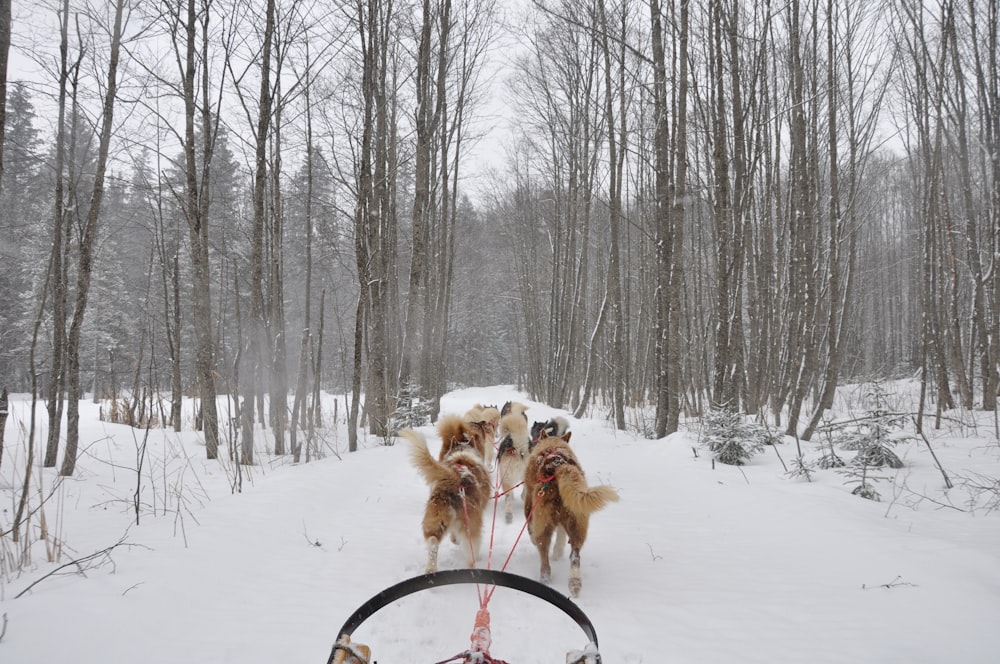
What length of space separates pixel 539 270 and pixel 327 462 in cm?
2402

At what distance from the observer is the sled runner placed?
1.66 metres

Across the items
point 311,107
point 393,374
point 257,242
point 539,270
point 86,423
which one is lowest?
point 86,423

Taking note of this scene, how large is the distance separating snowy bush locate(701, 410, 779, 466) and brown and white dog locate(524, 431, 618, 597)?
15.1ft

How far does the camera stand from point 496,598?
9.86 ft

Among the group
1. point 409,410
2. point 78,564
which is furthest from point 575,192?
point 78,564

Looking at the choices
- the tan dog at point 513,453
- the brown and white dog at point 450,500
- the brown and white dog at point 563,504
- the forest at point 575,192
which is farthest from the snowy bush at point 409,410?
the brown and white dog at point 563,504

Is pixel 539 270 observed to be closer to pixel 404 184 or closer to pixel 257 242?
pixel 404 184

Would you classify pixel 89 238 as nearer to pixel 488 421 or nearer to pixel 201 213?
pixel 201 213

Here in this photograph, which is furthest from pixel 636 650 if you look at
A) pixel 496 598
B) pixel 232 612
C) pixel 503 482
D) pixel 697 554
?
pixel 503 482

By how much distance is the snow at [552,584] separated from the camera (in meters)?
2.31

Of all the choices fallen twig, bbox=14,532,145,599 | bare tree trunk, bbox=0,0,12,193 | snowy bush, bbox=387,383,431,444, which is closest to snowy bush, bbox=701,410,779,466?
snowy bush, bbox=387,383,431,444

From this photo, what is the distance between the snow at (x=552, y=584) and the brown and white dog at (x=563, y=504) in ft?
0.81

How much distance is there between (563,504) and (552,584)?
630 millimetres

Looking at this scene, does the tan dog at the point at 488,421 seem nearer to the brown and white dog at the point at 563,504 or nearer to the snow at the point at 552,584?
the snow at the point at 552,584
